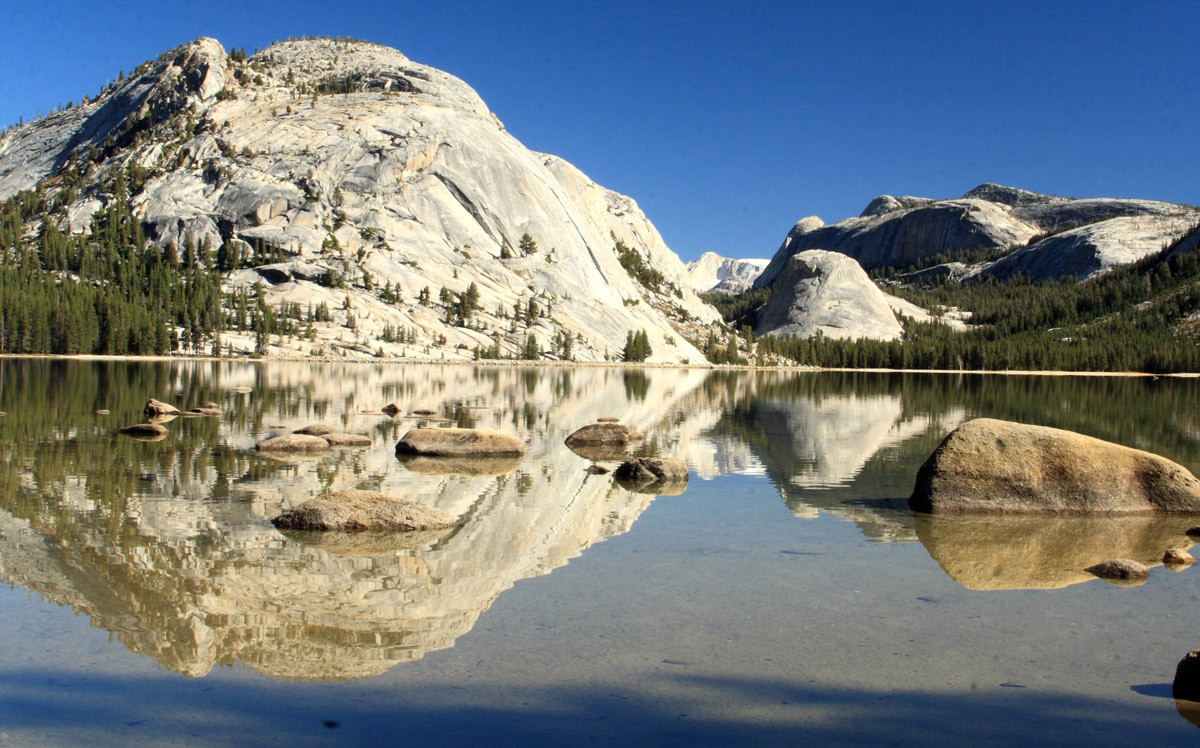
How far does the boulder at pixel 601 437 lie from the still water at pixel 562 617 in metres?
6.94

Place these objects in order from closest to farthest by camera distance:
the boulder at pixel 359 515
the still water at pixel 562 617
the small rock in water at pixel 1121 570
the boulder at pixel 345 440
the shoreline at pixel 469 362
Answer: the still water at pixel 562 617 → the small rock in water at pixel 1121 570 → the boulder at pixel 359 515 → the boulder at pixel 345 440 → the shoreline at pixel 469 362

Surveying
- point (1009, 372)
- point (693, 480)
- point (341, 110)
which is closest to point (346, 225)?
point (341, 110)

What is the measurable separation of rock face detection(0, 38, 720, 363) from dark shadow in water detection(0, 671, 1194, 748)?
121m

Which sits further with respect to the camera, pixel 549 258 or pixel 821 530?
pixel 549 258

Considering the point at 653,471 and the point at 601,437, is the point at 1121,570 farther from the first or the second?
the point at 601,437

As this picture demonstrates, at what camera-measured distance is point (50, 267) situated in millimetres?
140125

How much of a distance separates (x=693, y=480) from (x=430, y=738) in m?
15.3

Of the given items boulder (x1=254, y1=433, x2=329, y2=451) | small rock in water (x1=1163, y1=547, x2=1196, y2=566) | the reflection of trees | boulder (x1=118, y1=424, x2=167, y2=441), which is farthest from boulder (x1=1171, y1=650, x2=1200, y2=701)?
boulder (x1=118, y1=424, x2=167, y2=441)

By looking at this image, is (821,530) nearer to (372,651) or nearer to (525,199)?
(372,651)

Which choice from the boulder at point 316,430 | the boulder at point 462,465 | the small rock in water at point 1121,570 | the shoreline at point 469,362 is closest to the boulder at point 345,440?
the boulder at point 316,430

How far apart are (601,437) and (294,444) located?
9854 mm

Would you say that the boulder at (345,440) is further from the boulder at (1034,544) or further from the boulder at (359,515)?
the boulder at (1034,544)

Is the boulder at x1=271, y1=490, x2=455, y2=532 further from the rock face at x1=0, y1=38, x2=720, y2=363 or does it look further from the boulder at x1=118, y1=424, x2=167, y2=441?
the rock face at x1=0, y1=38, x2=720, y2=363

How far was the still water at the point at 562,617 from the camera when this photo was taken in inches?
304
